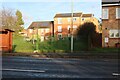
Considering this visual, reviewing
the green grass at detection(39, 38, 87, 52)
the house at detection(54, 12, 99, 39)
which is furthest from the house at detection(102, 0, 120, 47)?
the house at detection(54, 12, 99, 39)

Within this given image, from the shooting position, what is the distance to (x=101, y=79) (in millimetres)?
9461

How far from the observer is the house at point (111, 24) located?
40.0 metres

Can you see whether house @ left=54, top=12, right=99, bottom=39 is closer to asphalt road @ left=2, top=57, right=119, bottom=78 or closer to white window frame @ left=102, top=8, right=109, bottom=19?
white window frame @ left=102, top=8, right=109, bottom=19

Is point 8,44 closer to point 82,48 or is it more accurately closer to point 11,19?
point 82,48

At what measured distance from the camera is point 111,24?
132ft

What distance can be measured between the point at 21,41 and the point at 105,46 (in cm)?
1186

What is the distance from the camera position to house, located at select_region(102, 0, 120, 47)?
40.0 meters

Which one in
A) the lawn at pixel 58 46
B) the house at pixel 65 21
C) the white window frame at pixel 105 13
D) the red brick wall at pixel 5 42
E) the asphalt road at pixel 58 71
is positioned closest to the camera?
the asphalt road at pixel 58 71

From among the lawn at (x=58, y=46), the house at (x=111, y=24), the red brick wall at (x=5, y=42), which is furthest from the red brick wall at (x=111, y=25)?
the red brick wall at (x=5, y=42)

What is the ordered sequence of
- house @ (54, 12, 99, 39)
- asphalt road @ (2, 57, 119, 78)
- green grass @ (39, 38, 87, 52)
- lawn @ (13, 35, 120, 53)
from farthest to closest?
house @ (54, 12, 99, 39) → green grass @ (39, 38, 87, 52) → lawn @ (13, 35, 120, 53) → asphalt road @ (2, 57, 119, 78)

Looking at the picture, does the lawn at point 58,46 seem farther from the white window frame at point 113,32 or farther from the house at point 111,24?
the white window frame at point 113,32

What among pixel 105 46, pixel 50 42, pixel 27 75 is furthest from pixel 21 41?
pixel 27 75

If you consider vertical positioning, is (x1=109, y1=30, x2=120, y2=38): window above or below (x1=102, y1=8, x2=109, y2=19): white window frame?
below

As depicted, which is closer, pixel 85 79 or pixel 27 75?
pixel 85 79
